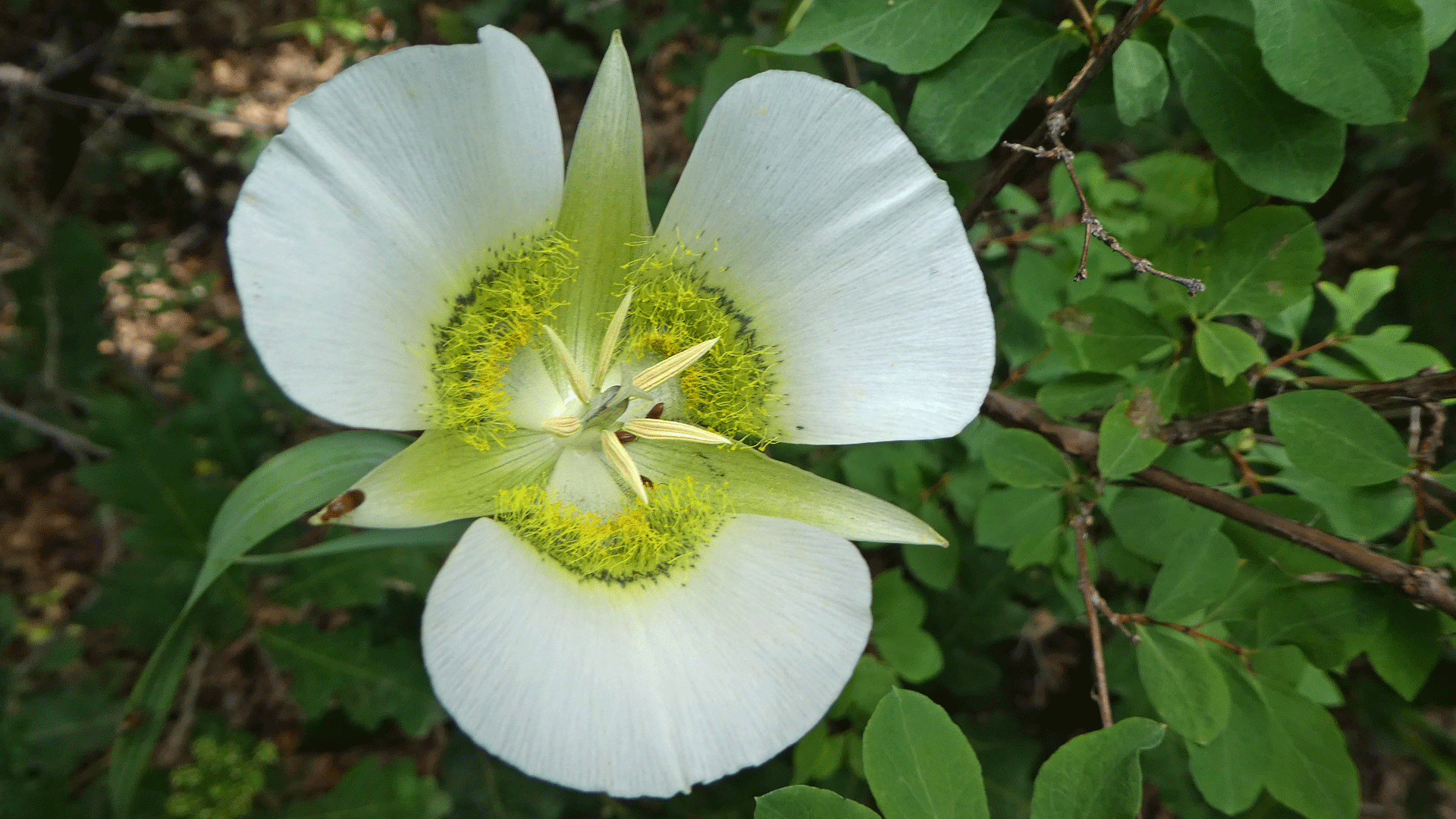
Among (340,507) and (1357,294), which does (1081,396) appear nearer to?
(1357,294)

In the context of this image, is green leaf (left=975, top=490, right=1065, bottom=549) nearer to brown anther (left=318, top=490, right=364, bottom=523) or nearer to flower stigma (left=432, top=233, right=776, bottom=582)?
flower stigma (left=432, top=233, right=776, bottom=582)

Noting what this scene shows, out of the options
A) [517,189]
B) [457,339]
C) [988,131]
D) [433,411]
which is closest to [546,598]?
[433,411]

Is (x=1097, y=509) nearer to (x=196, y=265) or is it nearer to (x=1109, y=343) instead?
(x=1109, y=343)

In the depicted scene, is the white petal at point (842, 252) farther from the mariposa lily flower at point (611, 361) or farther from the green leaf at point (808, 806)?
the green leaf at point (808, 806)

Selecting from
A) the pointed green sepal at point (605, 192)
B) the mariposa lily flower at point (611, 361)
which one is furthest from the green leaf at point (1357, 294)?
the pointed green sepal at point (605, 192)

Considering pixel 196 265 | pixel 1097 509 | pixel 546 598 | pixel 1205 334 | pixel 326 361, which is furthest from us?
pixel 196 265

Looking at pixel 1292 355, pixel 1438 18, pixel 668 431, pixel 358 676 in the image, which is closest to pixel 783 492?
pixel 668 431
